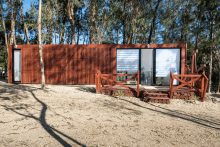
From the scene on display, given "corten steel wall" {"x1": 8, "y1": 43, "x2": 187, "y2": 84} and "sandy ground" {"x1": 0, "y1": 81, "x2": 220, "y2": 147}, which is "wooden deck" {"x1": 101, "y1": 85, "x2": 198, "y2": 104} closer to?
"sandy ground" {"x1": 0, "y1": 81, "x2": 220, "y2": 147}

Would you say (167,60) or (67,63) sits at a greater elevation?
(167,60)

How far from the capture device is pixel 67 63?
27.7 feet

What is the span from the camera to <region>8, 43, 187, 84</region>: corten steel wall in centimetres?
838

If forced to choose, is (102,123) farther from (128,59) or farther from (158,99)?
(128,59)

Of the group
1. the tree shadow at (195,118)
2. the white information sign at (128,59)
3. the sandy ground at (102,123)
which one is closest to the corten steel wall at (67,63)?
the white information sign at (128,59)

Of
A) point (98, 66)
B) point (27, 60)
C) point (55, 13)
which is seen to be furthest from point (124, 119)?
point (55, 13)

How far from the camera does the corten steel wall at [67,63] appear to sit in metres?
8.38

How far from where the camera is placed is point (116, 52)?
8.40 metres

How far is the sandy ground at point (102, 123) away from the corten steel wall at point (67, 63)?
3405 mm

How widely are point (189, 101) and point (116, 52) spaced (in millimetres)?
4533

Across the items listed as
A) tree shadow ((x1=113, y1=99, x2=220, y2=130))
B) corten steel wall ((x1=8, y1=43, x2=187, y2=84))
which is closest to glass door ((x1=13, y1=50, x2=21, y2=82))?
corten steel wall ((x1=8, y1=43, x2=187, y2=84))

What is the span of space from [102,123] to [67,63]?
19.2 ft

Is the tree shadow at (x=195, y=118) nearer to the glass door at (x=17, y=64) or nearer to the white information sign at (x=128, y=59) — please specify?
the white information sign at (x=128, y=59)

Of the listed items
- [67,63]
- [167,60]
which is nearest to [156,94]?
[167,60]
